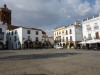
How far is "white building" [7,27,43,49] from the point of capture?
223 ft

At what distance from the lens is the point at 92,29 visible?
56875 mm

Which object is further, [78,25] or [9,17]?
[9,17]

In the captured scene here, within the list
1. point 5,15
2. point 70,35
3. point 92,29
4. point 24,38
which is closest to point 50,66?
point 92,29

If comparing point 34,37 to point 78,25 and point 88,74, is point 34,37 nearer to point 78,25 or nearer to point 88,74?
point 78,25

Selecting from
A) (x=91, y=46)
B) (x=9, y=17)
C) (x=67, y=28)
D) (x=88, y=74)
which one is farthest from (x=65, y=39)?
(x=88, y=74)

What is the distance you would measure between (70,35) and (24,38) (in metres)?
18.9

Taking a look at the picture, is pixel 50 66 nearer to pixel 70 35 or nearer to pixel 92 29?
pixel 92 29

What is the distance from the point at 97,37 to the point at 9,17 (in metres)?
46.7

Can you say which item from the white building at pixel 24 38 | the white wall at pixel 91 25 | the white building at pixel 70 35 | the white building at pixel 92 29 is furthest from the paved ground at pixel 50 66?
the white building at pixel 70 35

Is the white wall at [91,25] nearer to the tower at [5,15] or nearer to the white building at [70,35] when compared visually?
the white building at [70,35]

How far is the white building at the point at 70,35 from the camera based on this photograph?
223 ft

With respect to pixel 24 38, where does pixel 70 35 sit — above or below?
above

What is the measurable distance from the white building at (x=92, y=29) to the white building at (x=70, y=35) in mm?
7670

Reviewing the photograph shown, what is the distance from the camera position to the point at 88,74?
380 inches
